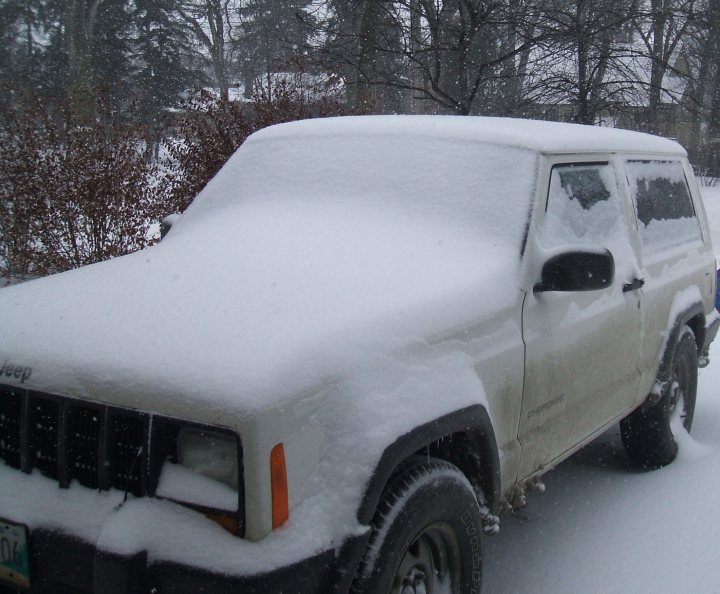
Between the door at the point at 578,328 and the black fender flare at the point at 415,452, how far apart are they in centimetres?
30

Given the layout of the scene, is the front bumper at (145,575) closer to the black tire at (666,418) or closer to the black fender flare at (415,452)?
the black fender flare at (415,452)

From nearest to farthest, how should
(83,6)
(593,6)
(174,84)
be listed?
(593,6) < (83,6) < (174,84)

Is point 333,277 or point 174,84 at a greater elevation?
point 174,84

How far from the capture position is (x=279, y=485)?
1.91 meters

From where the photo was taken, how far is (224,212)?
11.9 ft

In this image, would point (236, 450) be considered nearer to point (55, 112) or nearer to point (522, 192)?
point (522, 192)

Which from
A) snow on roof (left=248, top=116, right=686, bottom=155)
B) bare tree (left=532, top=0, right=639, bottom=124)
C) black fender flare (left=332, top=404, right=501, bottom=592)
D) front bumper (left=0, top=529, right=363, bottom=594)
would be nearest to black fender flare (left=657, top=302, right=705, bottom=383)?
snow on roof (left=248, top=116, right=686, bottom=155)

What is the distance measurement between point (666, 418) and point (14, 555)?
3.53 m

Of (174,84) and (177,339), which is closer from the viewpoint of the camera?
(177,339)

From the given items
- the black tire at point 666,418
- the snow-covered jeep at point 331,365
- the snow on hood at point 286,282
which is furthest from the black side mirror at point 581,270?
the black tire at point 666,418

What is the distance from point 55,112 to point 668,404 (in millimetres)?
6946

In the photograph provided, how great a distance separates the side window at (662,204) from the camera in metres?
3.98

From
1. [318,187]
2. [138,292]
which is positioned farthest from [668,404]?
[138,292]

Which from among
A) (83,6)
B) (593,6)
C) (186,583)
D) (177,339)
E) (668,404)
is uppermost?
(83,6)
